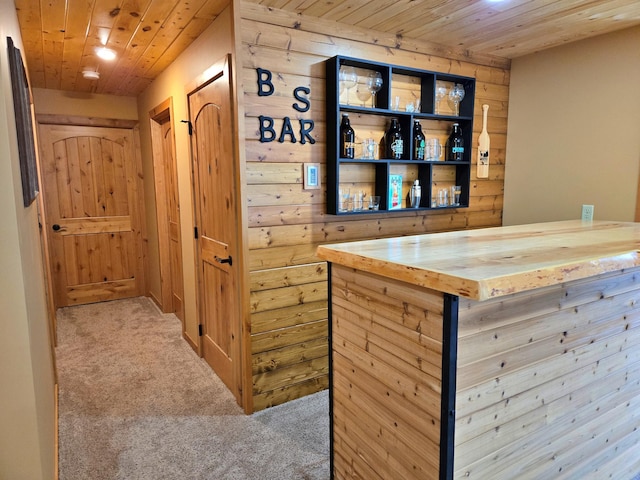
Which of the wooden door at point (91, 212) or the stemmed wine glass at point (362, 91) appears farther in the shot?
the wooden door at point (91, 212)

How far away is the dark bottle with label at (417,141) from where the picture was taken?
286 centimetres

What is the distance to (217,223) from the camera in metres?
2.76

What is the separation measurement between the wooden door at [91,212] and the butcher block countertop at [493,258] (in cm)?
401

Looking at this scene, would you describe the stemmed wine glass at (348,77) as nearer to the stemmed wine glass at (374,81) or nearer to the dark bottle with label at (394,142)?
the stemmed wine glass at (374,81)

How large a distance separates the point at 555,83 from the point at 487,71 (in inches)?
19.7

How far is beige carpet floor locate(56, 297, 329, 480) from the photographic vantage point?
2039 mm

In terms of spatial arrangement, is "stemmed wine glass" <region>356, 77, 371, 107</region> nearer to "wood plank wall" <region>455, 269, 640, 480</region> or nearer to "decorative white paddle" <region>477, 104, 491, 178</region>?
"decorative white paddle" <region>477, 104, 491, 178</region>

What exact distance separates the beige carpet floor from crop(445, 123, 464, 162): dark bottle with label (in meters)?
1.98

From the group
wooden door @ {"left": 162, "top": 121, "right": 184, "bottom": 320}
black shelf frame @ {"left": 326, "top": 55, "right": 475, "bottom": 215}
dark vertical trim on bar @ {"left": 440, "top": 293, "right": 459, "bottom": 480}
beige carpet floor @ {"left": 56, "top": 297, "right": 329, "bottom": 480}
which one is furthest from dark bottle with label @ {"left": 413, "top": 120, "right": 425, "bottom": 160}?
wooden door @ {"left": 162, "top": 121, "right": 184, "bottom": 320}

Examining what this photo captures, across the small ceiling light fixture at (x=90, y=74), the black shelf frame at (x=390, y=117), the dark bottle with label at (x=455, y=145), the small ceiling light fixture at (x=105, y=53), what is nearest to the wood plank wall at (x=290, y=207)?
the black shelf frame at (x=390, y=117)

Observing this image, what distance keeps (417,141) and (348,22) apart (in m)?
0.90

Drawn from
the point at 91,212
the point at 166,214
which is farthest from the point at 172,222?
the point at 91,212

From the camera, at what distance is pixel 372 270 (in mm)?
1362

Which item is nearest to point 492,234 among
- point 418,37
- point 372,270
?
point 372,270
